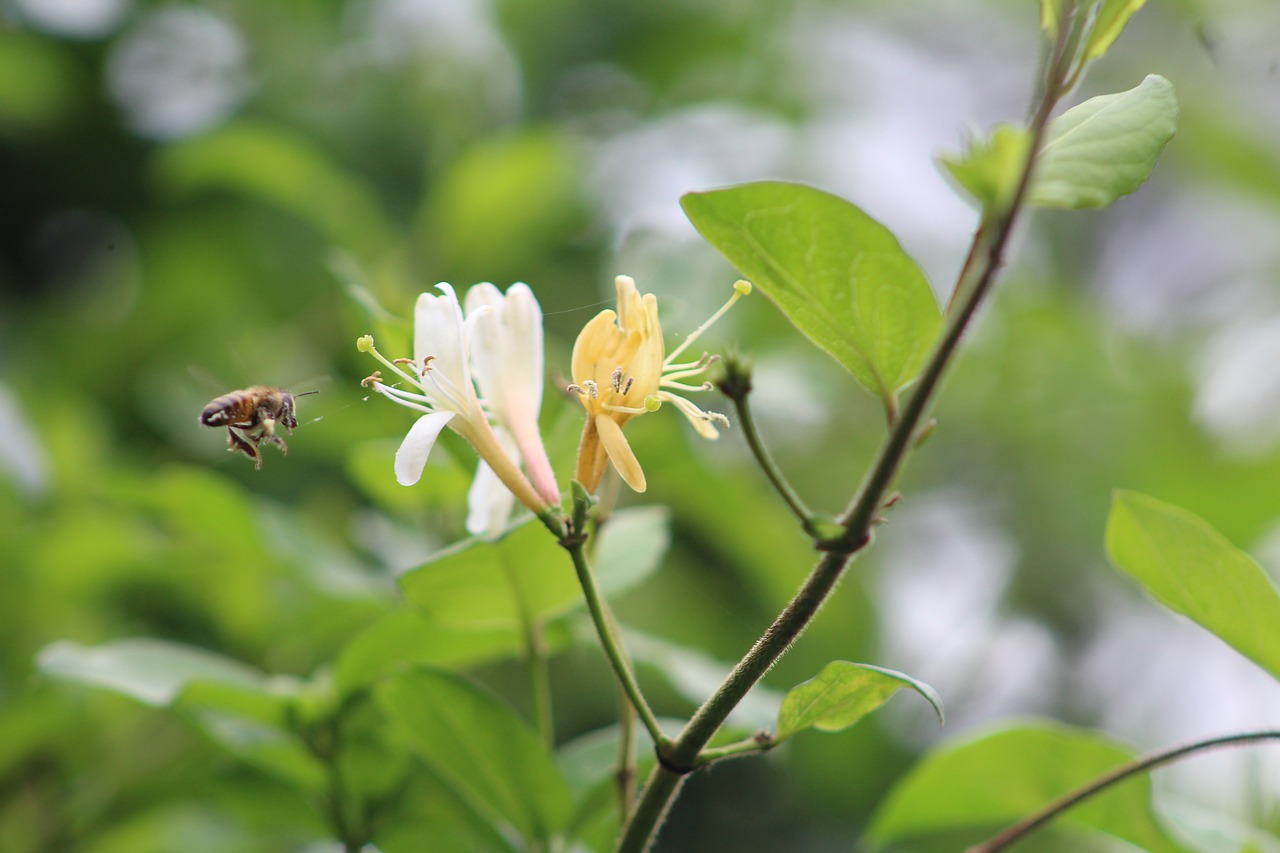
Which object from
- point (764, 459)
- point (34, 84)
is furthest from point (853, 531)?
point (34, 84)

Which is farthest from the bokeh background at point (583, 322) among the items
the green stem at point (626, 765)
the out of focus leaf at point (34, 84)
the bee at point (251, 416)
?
A: the green stem at point (626, 765)

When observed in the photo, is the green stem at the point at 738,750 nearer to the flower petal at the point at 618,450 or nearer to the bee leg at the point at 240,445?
the flower petal at the point at 618,450

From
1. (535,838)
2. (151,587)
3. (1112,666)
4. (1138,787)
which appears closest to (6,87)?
(151,587)

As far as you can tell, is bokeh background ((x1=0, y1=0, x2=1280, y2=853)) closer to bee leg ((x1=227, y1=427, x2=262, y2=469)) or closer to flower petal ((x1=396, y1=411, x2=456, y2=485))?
bee leg ((x1=227, y1=427, x2=262, y2=469))

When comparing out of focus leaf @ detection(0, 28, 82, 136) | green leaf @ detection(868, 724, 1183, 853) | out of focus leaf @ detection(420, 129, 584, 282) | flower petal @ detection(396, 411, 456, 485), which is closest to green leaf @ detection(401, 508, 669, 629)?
flower petal @ detection(396, 411, 456, 485)

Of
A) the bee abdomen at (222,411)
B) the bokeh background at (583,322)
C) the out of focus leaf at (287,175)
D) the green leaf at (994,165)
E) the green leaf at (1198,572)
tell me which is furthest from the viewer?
the out of focus leaf at (287,175)
